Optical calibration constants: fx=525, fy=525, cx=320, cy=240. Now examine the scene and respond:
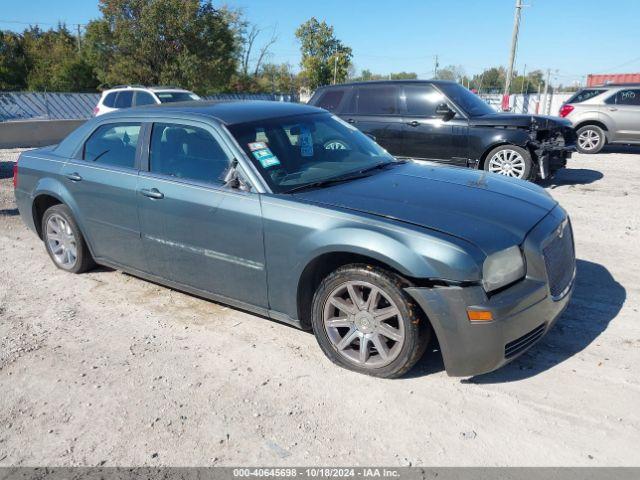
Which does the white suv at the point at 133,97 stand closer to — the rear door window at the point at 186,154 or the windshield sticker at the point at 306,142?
the rear door window at the point at 186,154

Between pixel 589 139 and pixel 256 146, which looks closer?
pixel 256 146

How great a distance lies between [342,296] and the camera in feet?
10.9

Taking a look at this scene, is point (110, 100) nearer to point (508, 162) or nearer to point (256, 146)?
point (508, 162)

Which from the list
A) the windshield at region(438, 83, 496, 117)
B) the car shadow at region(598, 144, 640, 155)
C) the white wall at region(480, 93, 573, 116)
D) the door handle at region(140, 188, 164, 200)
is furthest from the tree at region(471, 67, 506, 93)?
the door handle at region(140, 188, 164, 200)

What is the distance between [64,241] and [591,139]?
12.8 m

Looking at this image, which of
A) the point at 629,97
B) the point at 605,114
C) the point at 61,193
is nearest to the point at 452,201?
the point at 61,193

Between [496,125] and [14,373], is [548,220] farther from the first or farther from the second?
[496,125]

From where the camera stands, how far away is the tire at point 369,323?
120 inches

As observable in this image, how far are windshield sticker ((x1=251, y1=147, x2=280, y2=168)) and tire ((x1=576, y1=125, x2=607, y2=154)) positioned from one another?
11.8m

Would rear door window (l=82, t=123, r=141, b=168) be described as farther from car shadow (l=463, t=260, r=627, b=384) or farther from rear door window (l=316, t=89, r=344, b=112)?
rear door window (l=316, t=89, r=344, b=112)

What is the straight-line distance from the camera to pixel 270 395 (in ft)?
10.5

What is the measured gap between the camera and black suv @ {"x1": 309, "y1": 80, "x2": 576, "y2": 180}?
8.50 metres

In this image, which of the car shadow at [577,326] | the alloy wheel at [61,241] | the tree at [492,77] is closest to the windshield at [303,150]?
the car shadow at [577,326]

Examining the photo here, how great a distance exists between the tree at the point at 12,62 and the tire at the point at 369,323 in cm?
4700
